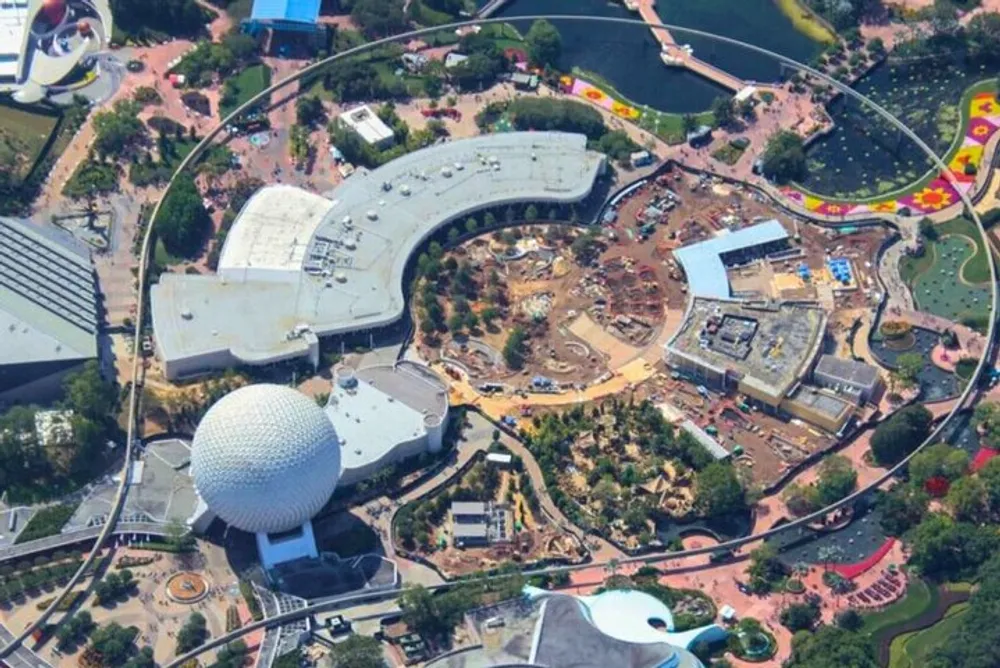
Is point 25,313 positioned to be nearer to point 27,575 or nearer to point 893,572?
point 27,575

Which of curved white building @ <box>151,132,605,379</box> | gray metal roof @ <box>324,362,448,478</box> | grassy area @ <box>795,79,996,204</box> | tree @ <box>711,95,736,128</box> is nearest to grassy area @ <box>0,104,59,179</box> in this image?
curved white building @ <box>151,132,605,379</box>

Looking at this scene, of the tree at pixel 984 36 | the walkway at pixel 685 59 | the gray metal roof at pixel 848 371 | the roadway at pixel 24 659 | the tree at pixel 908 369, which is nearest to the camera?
the roadway at pixel 24 659

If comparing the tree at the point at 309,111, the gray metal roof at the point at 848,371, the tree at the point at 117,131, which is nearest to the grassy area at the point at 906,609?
the gray metal roof at the point at 848,371

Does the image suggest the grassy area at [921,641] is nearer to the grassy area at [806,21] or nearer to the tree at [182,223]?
the tree at [182,223]

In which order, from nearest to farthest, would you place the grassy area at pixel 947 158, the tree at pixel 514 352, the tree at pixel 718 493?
the tree at pixel 718 493, the tree at pixel 514 352, the grassy area at pixel 947 158

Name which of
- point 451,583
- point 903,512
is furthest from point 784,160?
point 451,583

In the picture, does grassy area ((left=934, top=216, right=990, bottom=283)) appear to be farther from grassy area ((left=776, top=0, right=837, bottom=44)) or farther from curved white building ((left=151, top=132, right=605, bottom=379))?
curved white building ((left=151, top=132, right=605, bottom=379))

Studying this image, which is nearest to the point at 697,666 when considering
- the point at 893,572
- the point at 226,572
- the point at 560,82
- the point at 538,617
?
the point at 538,617
